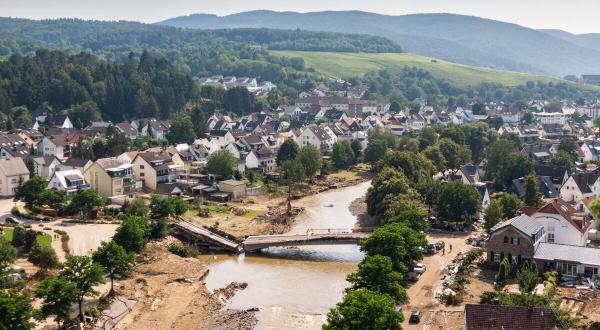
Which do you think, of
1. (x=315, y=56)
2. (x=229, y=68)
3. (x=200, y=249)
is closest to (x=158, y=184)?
(x=200, y=249)

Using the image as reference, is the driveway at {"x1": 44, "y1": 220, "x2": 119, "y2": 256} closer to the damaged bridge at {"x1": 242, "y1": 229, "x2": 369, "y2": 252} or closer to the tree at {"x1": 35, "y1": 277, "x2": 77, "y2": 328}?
the damaged bridge at {"x1": 242, "y1": 229, "x2": 369, "y2": 252}

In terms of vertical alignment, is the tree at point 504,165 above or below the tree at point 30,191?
above

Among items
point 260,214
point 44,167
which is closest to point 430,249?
point 260,214

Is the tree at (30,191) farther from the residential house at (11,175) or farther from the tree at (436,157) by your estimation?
the tree at (436,157)

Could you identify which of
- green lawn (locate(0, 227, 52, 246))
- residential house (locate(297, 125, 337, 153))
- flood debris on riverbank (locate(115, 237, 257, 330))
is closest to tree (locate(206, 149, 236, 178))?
residential house (locate(297, 125, 337, 153))

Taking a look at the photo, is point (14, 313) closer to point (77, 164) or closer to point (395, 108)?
point (77, 164)

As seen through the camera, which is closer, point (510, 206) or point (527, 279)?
point (527, 279)

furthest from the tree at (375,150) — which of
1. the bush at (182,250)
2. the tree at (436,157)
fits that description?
the bush at (182,250)
